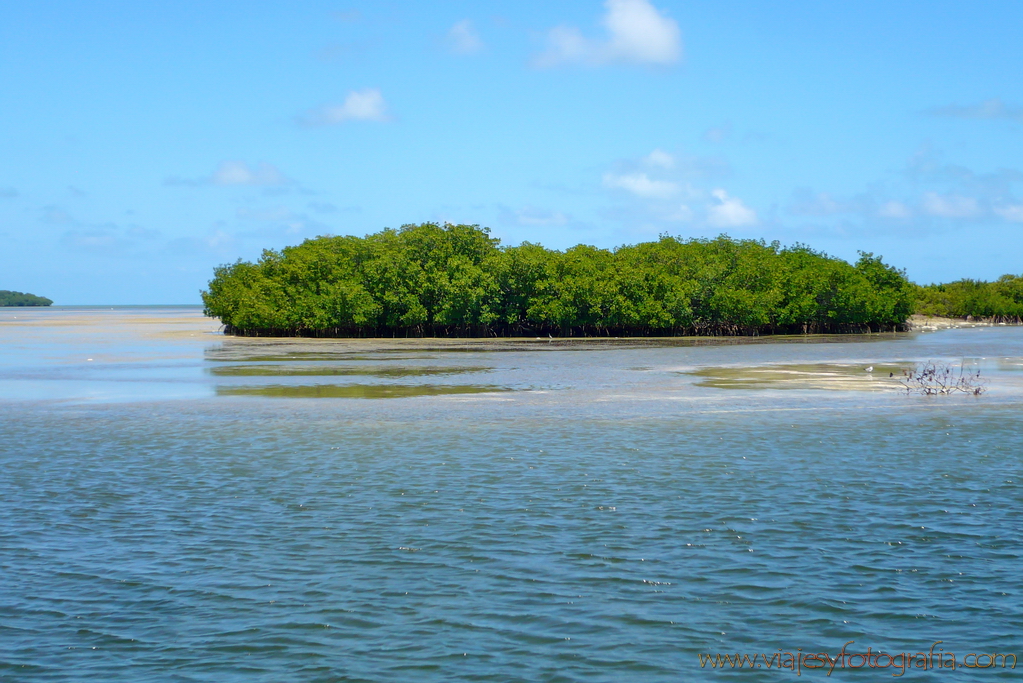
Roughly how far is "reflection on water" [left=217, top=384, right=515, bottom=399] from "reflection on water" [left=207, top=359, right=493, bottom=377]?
5.90 m

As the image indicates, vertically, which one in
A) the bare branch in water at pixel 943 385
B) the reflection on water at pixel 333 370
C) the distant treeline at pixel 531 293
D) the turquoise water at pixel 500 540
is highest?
the distant treeline at pixel 531 293

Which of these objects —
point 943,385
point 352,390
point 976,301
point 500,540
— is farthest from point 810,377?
point 976,301

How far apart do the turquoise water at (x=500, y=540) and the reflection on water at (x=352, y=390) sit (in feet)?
16.8

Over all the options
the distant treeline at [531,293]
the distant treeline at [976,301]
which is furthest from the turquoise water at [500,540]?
the distant treeline at [976,301]

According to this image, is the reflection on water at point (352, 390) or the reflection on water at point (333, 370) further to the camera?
the reflection on water at point (333, 370)

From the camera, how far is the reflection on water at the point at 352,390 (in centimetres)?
3309

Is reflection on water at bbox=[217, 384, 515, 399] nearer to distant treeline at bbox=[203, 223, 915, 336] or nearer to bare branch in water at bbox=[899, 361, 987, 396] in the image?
bare branch in water at bbox=[899, 361, 987, 396]

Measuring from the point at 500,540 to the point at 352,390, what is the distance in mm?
23186

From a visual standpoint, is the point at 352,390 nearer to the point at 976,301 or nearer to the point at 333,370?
the point at 333,370

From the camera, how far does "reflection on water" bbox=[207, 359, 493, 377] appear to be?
4331 centimetres

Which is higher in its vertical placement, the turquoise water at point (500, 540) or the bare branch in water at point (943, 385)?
the bare branch in water at point (943, 385)

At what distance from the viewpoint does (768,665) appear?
27.8 feet

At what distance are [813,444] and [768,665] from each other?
13.1m

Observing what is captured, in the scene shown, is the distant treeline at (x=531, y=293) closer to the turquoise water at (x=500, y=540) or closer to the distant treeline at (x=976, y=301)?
the distant treeline at (x=976, y=301)
